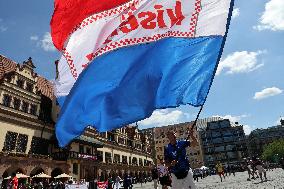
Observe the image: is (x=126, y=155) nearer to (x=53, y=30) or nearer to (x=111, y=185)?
(x=111, y=185)

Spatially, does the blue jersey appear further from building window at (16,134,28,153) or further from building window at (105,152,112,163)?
building window at (105,152,112,163)

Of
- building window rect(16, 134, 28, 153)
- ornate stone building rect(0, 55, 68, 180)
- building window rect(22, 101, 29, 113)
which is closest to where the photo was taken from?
ornate stone building rect(0, 55, 68, 180)

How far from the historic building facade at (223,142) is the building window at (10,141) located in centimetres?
9846

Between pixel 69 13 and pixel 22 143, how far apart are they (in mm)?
33064

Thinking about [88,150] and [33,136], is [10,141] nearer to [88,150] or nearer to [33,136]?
[33,136]

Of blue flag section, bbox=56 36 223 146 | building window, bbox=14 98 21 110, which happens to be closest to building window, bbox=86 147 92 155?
building window, bbox=14 98 21 110

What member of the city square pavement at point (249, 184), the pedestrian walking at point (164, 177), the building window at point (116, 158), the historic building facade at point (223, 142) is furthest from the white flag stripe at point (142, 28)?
the historic building facade at point (223, 142)

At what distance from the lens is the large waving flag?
19.4ft

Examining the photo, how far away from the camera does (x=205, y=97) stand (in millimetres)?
5887

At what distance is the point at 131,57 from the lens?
610cm

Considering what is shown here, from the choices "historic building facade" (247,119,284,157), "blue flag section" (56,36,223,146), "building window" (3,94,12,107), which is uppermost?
"historic building facade" (247,119,284,157)

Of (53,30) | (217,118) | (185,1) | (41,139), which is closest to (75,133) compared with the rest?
(53,30)

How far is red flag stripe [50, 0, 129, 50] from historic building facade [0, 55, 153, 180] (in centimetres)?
2948

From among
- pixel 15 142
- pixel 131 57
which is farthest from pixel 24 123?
pixel 131 57
